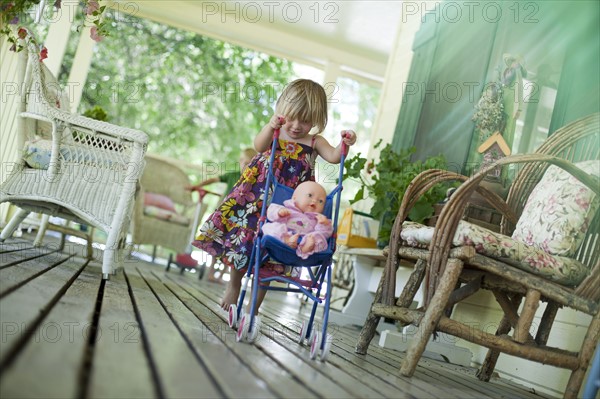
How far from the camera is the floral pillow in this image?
2.29 metres

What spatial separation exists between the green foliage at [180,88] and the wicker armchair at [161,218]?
161 inches

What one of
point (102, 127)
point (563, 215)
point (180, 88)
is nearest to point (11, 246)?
point (102, 127)

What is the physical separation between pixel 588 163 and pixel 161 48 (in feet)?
32.0

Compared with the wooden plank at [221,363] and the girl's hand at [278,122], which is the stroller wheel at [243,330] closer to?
the wooden plank at [221,363]

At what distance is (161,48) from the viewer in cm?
1127

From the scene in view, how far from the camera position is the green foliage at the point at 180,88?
11211 mm

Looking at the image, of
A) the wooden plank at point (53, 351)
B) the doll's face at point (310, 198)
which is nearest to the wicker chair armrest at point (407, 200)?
the doll's face at point (310, 198)

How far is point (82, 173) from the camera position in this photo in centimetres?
316

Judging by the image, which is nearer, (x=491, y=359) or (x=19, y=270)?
(x=19, y=270)

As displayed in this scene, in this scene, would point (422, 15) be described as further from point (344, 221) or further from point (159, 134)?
point (159, 134)

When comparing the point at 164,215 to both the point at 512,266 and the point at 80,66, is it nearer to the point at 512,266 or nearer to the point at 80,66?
the point at 80,66

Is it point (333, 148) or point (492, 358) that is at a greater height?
point (333, 148)

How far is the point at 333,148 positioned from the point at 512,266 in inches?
34.7

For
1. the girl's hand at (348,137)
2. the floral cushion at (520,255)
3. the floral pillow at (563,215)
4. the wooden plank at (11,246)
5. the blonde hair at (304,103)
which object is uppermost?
the blonde hair at (304,103)
